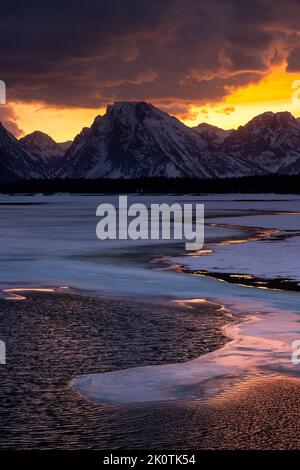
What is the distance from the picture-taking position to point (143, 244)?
36.6 metres

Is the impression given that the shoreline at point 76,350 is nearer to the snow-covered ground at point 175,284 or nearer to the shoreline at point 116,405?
the shoreline at point 116,405

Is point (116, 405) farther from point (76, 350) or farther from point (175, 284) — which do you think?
point (175, 284)

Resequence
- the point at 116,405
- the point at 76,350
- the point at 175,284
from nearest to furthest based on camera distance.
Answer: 1. the point at 116,405
2. the point at 76,350
3. the point at 175,284

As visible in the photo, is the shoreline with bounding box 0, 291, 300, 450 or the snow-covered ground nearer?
the shoreline with bounding box 0, 291, 300, 450

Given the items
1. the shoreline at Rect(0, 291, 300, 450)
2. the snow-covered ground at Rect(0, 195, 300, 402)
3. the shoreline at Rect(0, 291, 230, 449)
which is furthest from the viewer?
the snow-covered ground at Rect(0, 195, 300, 402)

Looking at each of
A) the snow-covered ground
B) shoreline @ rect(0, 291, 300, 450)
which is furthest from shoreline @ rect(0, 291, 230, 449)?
the snow-covered ground

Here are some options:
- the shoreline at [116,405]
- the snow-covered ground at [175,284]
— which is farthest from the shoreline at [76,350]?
the snow-covered ground at [175,284]

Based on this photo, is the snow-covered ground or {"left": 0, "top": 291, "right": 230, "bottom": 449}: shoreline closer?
{"left": 0, "top": 291, "right": 230, "bottom": 449}: shoreline

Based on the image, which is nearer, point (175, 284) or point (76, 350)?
point (76, 350)

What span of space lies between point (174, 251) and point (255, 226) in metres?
19.3

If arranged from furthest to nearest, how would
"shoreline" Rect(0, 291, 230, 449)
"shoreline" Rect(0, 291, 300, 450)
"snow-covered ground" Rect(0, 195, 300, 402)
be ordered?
"snow-covered ground" Rect(0, 195, 300, 402)
"shoreline" Rect(0, 291, 230, 449)
"shoreline" Rect(0, 291, 300, 450)

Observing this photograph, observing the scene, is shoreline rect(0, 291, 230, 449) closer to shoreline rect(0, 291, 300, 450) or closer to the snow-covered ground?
shoreline rect(0, 291, 300, 450)

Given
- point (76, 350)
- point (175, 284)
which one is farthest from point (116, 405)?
point (175, 284)
